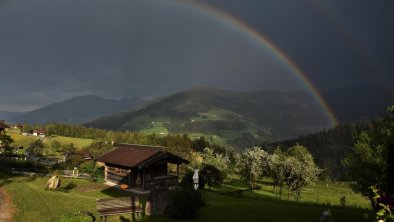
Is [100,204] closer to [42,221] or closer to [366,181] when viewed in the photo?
[42,221]

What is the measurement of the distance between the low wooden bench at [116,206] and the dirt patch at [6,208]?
6434 millimetres

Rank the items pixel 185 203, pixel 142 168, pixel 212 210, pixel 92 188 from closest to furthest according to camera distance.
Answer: pixel 185 203
pixel 212 210
pixel 142 168
pixel 92 188

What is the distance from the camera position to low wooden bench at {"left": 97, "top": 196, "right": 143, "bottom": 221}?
2169cm

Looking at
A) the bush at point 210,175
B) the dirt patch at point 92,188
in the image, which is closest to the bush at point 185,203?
the bush at point 210,175

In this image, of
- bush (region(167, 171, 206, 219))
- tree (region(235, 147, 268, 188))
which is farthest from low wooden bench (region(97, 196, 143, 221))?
tree (region(235, 147, 268, 188))

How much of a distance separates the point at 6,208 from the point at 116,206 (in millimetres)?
10267

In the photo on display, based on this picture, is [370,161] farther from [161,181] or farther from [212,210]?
[161,181]

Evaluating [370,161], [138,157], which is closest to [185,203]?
[138,157]

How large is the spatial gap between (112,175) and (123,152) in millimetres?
3545

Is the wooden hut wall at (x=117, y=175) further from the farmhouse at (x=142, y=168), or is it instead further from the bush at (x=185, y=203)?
the bush at (x=185, y=203)

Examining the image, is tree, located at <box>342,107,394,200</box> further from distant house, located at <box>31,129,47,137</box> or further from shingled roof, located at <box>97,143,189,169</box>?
distant house, located at <box>31,129,47,137</box>

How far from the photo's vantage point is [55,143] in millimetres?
118188

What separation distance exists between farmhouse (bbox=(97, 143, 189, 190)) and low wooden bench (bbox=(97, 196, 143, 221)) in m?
19.9

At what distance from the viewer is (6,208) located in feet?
87.8
